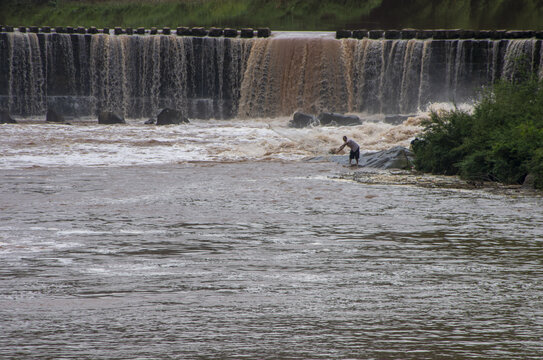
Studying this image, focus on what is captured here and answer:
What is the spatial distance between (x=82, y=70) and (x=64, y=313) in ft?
117

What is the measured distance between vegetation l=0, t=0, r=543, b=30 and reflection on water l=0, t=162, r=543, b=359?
42611mm

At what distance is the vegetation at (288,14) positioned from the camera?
5962 centimetres

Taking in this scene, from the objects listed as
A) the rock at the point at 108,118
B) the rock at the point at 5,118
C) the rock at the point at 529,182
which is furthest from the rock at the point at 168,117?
the rock at the point at 529,182

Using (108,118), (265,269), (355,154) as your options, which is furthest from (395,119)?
(265,269)

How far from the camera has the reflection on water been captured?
7.76m

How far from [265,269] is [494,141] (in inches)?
449

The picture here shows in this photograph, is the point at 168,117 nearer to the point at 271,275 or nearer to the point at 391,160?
the point at 391,160

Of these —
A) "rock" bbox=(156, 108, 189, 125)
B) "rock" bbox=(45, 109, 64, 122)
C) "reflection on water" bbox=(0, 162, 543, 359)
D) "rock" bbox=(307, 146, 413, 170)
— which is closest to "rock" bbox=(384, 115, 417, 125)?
"rock" bbox=(156, 108, 189, 125)

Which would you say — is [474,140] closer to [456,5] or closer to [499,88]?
[499,88]

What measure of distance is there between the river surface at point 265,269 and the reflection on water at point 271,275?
3 cm

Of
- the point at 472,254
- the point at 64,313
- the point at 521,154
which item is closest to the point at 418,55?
the point at 521,154

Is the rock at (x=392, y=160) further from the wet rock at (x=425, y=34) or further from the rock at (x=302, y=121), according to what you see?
the wet rock at (x=425, y=34)

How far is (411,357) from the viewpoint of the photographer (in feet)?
23.8

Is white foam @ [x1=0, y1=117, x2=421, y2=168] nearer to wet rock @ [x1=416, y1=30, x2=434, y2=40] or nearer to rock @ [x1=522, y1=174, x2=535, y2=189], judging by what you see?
wet rock @ [x1=416, y1=30, x2=434, y2=40]
